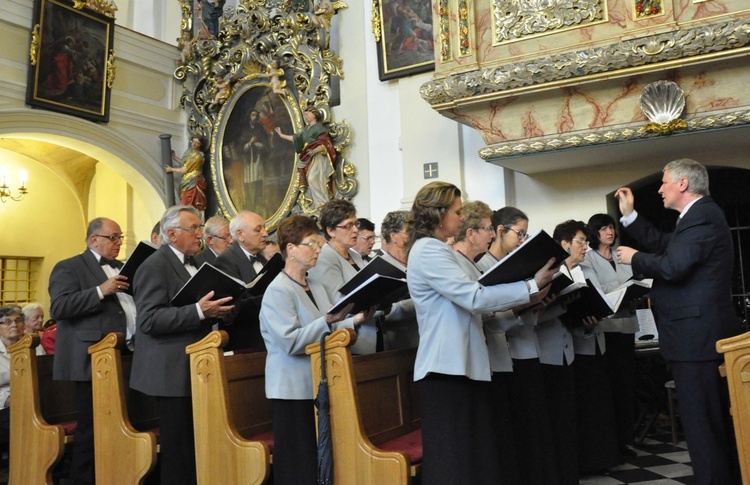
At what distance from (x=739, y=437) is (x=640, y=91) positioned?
3834mm

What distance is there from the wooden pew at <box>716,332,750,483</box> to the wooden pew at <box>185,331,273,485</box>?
212 cm

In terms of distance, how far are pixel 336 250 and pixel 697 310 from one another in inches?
79.3

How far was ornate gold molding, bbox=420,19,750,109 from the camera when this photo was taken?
5609 mm

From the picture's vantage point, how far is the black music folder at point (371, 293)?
3.16 m

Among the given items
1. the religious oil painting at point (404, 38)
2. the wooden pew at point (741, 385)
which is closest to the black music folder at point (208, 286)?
the wooden pew at point (741, 385)

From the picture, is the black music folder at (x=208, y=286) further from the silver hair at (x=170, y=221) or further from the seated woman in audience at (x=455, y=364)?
the seated woman in audience at (x=455, y=364)

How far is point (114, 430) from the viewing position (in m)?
4.16

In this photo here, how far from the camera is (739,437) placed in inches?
119

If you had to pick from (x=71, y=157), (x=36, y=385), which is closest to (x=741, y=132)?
(x=36, y=385)

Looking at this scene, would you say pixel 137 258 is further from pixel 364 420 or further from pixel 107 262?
pixel 364 420

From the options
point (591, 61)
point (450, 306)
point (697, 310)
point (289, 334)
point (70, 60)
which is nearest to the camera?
point (450, 306)

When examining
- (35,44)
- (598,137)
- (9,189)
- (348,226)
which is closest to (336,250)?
(348,226)

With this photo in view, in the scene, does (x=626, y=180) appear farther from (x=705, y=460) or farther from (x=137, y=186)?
(x=137, y=186)

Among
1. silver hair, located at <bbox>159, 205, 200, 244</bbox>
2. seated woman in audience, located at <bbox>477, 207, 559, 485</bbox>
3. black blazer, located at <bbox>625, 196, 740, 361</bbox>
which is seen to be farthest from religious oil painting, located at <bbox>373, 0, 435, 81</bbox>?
black blazer, located at <bbox>625, 196, 740, 361</bbox>
